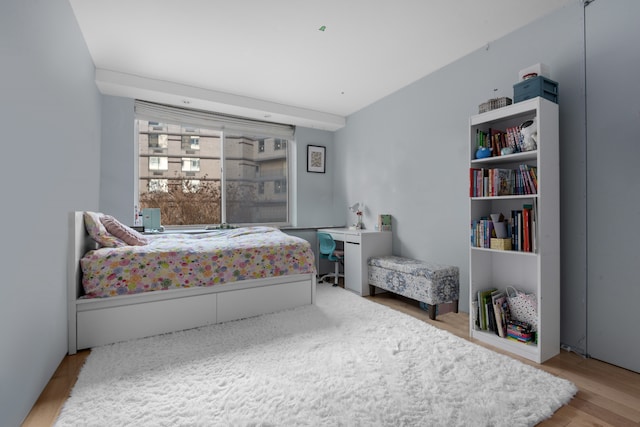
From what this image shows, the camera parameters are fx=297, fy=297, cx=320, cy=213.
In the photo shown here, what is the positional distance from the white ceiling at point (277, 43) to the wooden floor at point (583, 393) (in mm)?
2597

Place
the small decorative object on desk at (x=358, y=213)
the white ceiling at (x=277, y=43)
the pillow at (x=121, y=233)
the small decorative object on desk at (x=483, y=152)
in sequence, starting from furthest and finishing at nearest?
1. the small decorative object on desk at (x=358, y=213)
2. the pillow at (x=121, y=233)
3. the small decorative object on desk at (x=483, y=152)
4. the white ceiling at (x=277, y=43)

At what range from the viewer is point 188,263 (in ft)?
8.48

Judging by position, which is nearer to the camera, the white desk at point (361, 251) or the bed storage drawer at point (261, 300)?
the bed storage drawer at point (261, 300)

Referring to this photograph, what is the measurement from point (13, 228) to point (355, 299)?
292 centimetres

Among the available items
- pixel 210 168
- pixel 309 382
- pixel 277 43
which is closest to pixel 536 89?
pixel 277 43

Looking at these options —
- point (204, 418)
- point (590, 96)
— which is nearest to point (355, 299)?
point (204, 418)

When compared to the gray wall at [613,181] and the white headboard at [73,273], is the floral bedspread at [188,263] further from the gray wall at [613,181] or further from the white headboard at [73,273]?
the gray wall at [613,181]

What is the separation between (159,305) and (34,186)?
4.30 ft

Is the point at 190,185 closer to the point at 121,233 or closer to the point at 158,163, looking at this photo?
the point at 158,163

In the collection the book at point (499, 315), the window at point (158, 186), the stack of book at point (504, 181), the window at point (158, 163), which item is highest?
the window at point (158, 163)

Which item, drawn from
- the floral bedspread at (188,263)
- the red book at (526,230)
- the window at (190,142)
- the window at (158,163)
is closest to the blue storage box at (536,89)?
the red book at (526,230)

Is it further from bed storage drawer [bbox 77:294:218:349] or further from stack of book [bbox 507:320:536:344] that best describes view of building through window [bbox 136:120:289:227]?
stack of book [bbox 507:320:536:344]

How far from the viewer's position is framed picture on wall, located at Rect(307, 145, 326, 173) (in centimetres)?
492

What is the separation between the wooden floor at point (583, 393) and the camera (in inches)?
58.0
